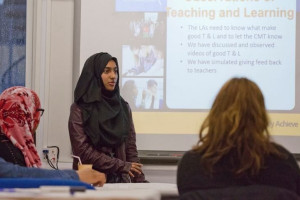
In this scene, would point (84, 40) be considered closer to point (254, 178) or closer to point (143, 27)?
point (143, 27)

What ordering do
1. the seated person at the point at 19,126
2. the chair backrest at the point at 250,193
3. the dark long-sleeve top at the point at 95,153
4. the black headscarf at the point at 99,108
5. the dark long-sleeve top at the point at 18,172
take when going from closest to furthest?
the chair backrest at the point at 250,193
the dark long-sleeve top at the point at 18,172
the seated person at the point at 19,126
the dark long-sleeve top at the point at 95,153
the black headscarf at the point at 99,108

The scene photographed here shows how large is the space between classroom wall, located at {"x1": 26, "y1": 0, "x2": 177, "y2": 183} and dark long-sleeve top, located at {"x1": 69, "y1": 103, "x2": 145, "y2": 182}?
0.83 meters

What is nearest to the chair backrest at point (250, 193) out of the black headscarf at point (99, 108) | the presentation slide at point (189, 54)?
the black headscarf at point (99, 108)

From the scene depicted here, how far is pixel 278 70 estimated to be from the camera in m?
4.59

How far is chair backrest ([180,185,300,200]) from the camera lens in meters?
2.06

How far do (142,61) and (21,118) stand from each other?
1.69 m

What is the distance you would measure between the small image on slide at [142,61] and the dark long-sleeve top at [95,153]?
32.6 inches

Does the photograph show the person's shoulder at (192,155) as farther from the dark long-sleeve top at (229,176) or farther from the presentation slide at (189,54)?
the presentation slide at (189,54)

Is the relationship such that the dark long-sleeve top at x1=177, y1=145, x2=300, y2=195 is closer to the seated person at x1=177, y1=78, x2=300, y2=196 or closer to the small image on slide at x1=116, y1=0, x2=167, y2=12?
the seated person at x1=177, y1=78, x2=300, y2=196

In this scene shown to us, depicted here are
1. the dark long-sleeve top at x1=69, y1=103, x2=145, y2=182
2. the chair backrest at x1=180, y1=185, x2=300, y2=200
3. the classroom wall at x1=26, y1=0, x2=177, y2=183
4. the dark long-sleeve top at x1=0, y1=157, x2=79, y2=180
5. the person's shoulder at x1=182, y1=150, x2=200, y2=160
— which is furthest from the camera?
the classroom wall at x1=26, y1=0, x2=177, y2=183

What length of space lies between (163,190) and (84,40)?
91.8 inches

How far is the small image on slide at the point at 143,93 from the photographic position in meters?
4.68

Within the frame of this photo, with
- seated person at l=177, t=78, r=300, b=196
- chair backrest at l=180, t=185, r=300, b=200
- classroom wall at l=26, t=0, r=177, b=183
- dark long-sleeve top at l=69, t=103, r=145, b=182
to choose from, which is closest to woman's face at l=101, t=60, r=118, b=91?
dark long-sleeve top at l=69, t=103, r=145, b=182

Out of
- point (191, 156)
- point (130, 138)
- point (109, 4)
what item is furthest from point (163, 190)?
point (109, 4)
